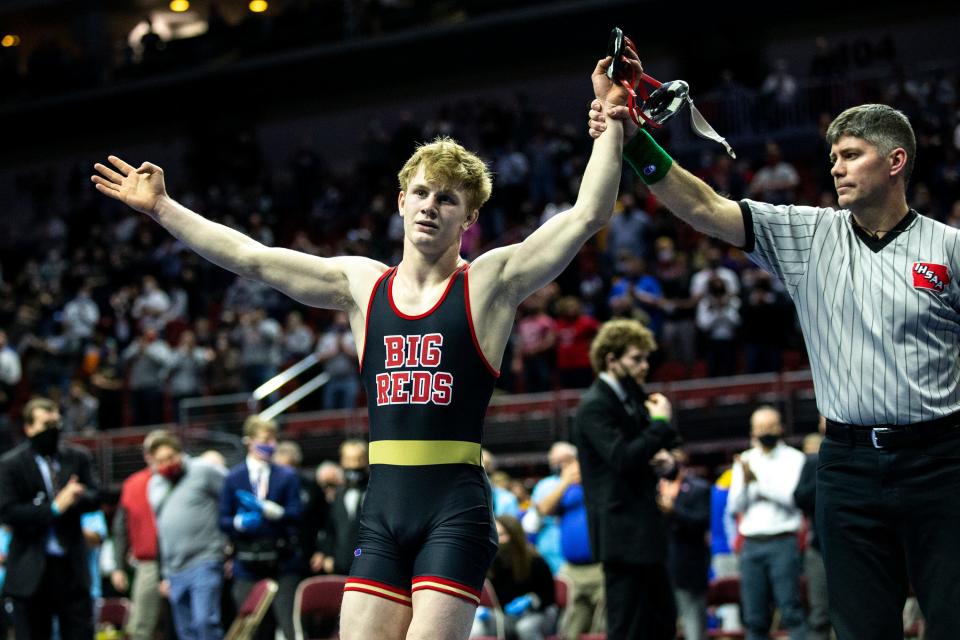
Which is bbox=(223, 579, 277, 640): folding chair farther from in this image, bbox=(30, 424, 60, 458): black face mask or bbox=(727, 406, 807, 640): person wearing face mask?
bbox=(727, 406, 807, 640): person wearing face mask

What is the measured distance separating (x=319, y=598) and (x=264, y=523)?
2.67 feet

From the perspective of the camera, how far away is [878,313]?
4453 mm

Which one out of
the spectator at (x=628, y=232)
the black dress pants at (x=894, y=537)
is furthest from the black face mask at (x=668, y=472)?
the spectator at (x=628, y=232)

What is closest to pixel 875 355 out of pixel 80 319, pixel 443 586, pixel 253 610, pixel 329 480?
pixel 443 586

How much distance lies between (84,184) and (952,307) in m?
28.4

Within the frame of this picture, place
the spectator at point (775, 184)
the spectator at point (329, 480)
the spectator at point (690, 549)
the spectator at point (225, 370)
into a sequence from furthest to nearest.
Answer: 1. the spectator at point (775, 184)
2. the spectator at point (225, 370)
3. the spectator at point (329, 480)
4. the spectator at point (690, 549)

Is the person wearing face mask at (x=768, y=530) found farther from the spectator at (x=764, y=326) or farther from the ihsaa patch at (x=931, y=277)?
the spectator at (x=764, y=326)

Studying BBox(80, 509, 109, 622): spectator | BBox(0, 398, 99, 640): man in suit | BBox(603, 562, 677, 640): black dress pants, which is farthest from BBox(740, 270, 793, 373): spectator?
BBox(603, 562, 677, 640): black dress pants

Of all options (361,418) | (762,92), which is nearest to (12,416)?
(361,418)

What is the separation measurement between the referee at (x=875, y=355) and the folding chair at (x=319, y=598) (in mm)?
6049

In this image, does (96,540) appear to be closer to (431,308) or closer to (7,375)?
(7,375)

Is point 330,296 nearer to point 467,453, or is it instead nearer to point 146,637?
point 467,453

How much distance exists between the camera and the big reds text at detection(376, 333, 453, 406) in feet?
14.4

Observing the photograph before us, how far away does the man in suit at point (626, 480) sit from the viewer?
7051mm
